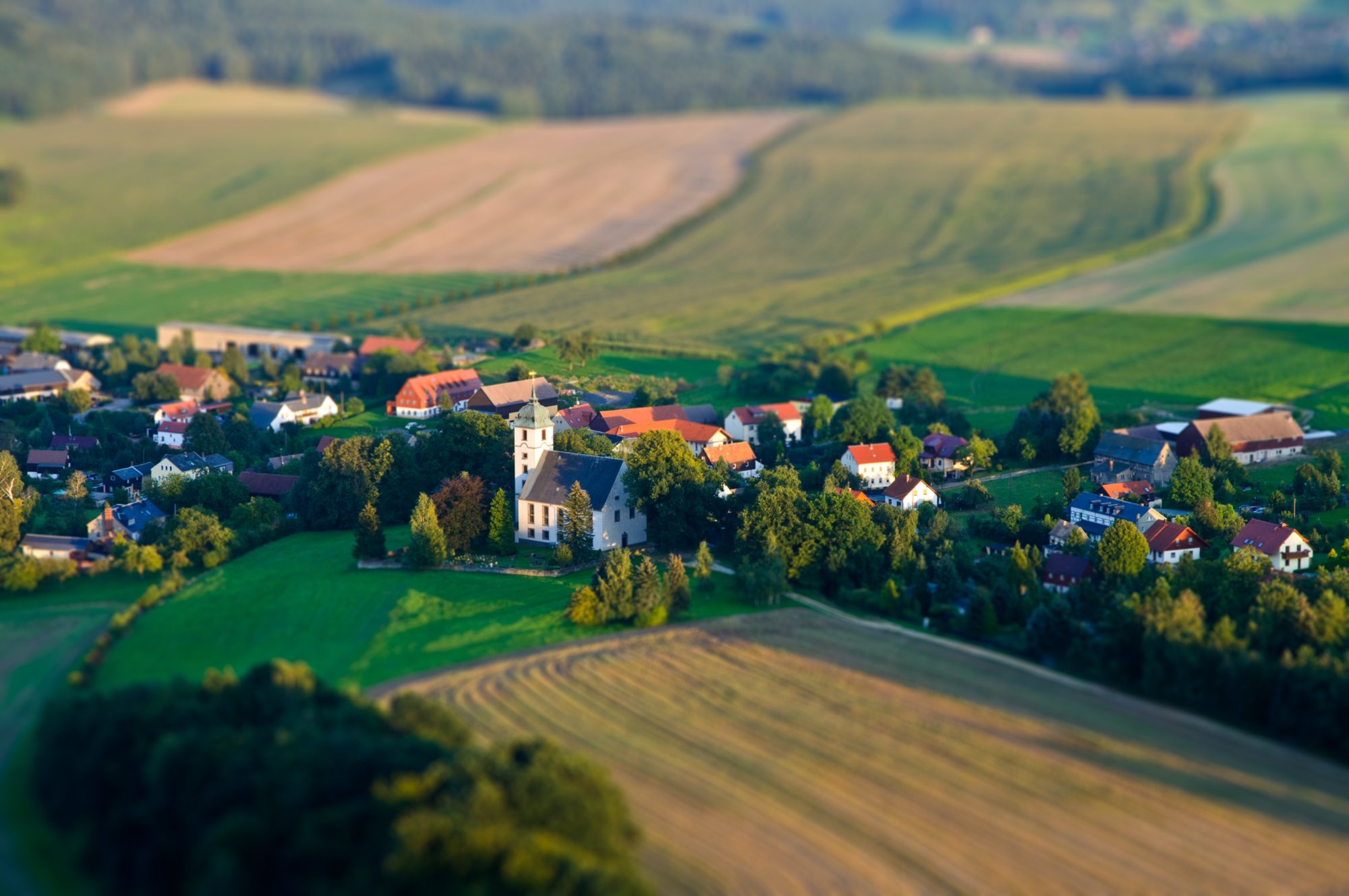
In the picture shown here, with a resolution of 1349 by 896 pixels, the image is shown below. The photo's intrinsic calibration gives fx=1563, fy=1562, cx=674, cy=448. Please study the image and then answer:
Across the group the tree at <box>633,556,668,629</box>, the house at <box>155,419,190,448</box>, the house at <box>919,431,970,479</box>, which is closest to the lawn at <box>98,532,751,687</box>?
the tree at <box>633,556,668,629</box>

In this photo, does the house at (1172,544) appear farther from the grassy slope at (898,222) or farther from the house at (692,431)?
the grassy slope at (898,222)

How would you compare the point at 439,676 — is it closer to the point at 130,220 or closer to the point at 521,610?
the point at 521,610

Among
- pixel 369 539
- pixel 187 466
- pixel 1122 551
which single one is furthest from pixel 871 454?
pixel 187 466

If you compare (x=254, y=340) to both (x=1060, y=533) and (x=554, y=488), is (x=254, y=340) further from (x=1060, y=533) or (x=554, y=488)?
(x=1060, y=533)

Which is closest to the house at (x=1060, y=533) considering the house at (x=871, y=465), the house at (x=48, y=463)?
the house at (x=871, y=465)

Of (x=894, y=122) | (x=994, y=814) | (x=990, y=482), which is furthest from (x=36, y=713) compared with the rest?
(x=894, y=122)

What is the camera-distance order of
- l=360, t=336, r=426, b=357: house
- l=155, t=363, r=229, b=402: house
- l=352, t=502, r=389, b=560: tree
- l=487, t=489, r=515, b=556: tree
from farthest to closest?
l=360, t=336, r=426, b=357: house → l=155, t=363, r=229, b=402: house → l=487, t=489, r=515, b=556: tree → l=352, t=502, r=389, b=560: tree

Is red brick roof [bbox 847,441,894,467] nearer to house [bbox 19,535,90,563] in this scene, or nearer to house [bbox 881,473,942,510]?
house [bbox 881,473,942,510]
